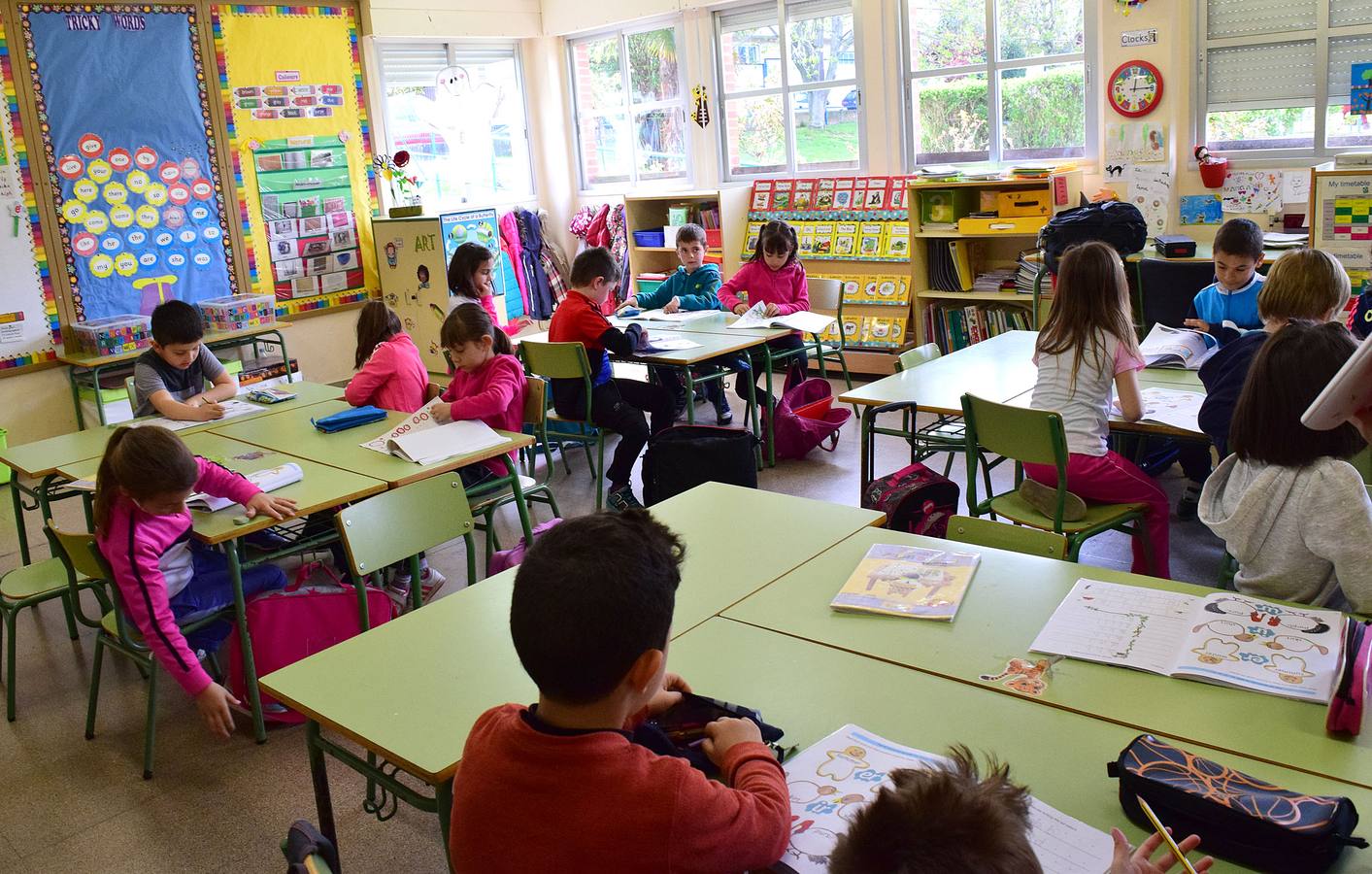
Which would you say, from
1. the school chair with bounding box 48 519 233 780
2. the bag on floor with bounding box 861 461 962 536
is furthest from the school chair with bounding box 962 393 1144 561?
the school chair with bounding box 48 519 233 780

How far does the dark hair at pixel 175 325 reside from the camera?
4168mm

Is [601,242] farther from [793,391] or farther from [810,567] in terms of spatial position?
[810,567]

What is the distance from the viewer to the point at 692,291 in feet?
20.6

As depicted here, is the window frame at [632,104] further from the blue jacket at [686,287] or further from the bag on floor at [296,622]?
the bag on floor at [296,622]

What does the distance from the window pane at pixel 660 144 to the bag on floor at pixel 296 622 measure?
5.73m

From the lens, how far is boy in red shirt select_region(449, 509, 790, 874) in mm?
1261

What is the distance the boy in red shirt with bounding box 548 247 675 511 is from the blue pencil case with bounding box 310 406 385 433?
3.57 ft

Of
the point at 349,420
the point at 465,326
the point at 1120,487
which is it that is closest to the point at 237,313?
the point at 349,420

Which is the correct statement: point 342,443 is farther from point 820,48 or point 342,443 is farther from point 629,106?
point 629,106

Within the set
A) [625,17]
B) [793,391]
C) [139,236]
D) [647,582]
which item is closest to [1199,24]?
[793,391]

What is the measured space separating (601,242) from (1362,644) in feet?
24.2

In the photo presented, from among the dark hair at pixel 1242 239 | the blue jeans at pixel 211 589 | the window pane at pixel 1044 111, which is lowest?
the blue jeans at pixel 211 589

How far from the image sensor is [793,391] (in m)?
5.55

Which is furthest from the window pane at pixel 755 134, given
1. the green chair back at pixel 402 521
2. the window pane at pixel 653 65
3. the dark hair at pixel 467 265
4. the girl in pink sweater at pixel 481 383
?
the green chair back at pixel 402 521
